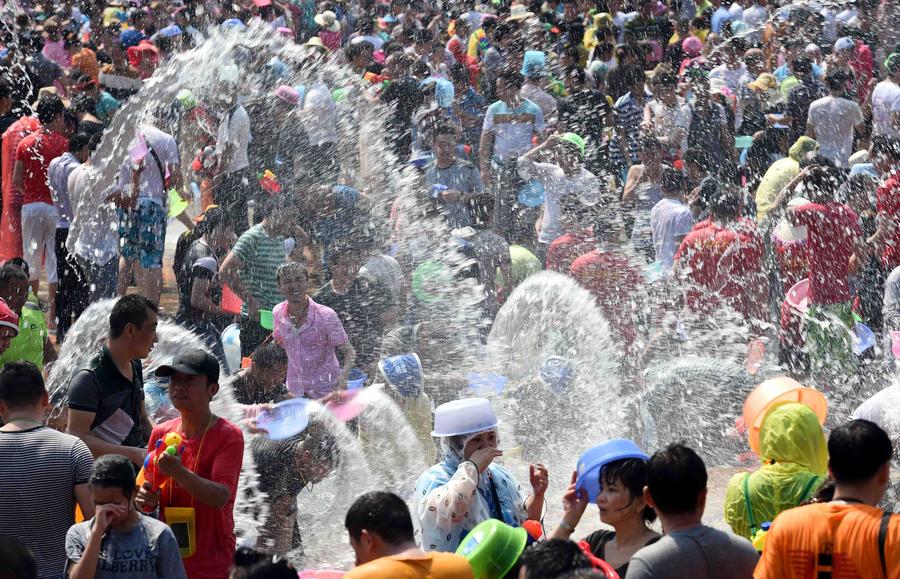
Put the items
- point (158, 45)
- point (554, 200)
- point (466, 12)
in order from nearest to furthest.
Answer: point (554, 200)
point (158, 45)
point (466, 12)

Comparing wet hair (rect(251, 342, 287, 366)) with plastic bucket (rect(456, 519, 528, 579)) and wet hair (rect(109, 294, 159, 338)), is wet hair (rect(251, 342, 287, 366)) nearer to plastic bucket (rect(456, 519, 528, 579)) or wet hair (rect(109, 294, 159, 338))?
wet hair (rect(109, 294, 159, 338))

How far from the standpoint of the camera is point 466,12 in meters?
18.4

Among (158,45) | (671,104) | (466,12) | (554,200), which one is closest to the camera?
(554,200)

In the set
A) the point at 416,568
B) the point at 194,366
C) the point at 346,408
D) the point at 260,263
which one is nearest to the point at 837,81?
the point at 260,263

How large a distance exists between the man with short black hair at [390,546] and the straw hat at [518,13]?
45.7 ft

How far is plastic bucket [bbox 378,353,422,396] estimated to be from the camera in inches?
271

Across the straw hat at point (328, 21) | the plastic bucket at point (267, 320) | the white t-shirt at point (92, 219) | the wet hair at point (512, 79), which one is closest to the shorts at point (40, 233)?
the white t-shirt at point (92, 219)

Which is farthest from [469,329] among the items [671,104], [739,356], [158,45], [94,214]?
[158,45]

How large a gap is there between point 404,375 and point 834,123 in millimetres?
6429

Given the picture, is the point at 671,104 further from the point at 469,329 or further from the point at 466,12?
the point at 466,12

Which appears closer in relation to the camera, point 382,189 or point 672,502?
point 672,502

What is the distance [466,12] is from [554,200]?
8176 millimetres

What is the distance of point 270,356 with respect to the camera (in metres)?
6.54

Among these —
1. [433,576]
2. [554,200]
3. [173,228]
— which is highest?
[433,576]
